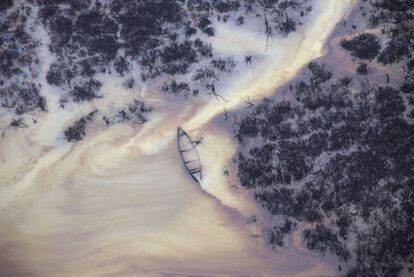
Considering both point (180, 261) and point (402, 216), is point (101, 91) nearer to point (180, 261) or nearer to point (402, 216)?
point (180, 261)

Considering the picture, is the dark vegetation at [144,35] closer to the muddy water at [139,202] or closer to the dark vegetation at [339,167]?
the muddy water at [139,202]

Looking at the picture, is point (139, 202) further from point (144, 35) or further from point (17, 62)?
point (17, 62)

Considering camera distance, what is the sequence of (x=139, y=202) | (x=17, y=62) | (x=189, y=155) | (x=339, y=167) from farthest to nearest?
(x=17, y=62) → (x=189, y=155) → (x=139, y=202) → (x=339, y=167)

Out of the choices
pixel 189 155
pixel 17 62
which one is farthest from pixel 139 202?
pixel 17 62

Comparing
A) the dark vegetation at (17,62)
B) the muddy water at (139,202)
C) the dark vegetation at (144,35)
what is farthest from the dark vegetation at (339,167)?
the dark vegetation at (17,62)

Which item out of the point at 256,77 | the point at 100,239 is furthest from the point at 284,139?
the point at 100,239
